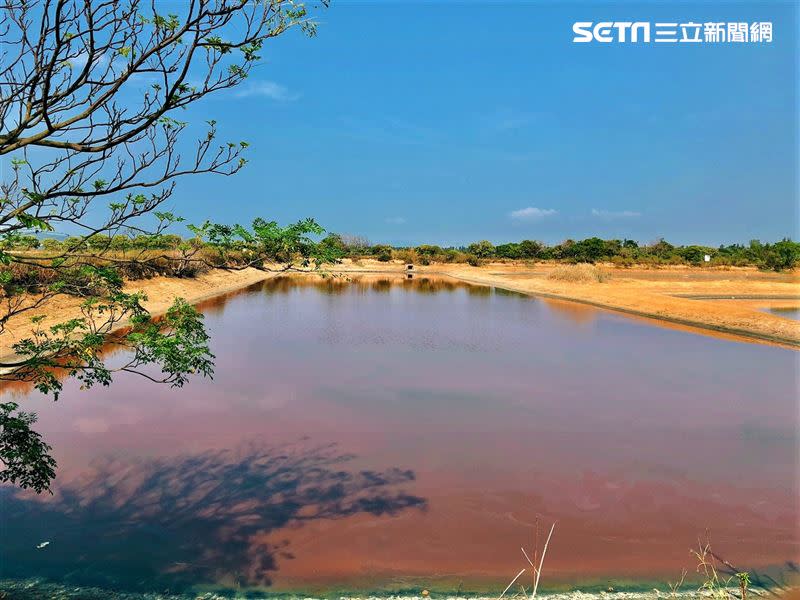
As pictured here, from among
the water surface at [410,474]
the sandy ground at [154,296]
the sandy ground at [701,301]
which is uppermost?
the sandy ground at [154,296]

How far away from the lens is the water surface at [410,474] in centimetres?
504

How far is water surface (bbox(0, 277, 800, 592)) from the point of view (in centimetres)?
504

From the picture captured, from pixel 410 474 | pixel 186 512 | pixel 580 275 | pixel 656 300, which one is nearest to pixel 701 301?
pixel 656 300

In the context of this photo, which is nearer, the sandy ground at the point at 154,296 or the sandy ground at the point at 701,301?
the sandy ground at the point at 154,296

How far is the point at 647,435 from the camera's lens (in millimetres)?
8539

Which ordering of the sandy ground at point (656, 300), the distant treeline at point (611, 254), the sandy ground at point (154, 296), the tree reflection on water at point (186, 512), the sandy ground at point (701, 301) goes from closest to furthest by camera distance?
the tree reflection on water at point (186, 512) < the sandy ground at point (154, 296) < the sandy ground at point (656, 300) < the sandy ground at point (701, 301) < the distant treeline at point (611, 254)

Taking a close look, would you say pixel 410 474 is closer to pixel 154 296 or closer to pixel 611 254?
pixel 154 296

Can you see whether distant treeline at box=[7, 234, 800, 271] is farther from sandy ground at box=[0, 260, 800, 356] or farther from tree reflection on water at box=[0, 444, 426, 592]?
tree reflection on water at box=[0, 444, 426, 592]

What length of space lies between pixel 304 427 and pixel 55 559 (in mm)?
4161

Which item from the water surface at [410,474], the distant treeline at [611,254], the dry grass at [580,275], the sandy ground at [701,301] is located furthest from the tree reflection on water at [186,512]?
the distant treeline at [611,254]

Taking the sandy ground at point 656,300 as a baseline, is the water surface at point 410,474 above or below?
below

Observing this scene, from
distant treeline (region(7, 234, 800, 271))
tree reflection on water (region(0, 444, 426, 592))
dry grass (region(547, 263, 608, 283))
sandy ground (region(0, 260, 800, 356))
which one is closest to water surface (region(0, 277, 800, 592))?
tree reflection on water (region(0, 444, 426, 592))

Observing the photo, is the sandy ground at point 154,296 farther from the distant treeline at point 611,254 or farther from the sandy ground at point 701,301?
the distant treeline at point 611,254

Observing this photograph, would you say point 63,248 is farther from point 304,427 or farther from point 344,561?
point 304,427
